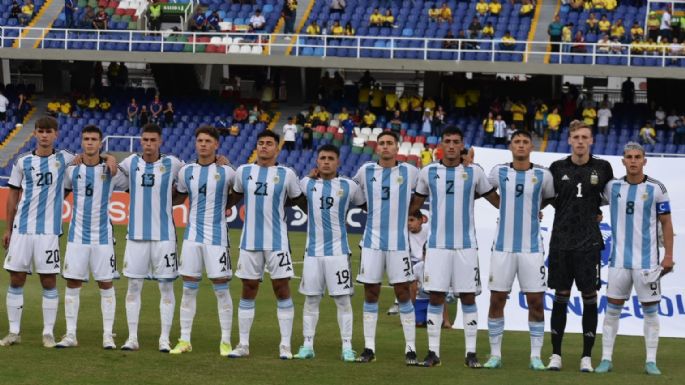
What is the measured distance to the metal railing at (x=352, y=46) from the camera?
39344mm

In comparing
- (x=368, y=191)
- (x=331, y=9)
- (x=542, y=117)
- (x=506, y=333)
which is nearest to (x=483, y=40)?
(x=542, y=117)

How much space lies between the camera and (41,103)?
146ft

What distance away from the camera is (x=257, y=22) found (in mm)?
42531

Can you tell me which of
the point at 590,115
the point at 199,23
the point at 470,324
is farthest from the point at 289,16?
the point at 470,324

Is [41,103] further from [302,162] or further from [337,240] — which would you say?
[337,240]

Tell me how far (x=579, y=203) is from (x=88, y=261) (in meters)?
5.08

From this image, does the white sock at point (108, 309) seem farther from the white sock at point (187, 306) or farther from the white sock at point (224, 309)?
the white sock at point (224, 309)

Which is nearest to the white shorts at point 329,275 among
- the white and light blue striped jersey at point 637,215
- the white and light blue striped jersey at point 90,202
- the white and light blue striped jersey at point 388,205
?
the white and light blue striped jersey at point 388,205

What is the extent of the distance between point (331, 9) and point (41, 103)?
A: 32.7 ft

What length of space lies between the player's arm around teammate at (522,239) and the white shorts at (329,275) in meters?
1.49

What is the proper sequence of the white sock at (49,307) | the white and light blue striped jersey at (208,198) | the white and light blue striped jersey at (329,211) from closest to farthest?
the white and light blue striped jersey at (329,211), the white and light blue striped jersey at (208,198), the white sock at (49,307)

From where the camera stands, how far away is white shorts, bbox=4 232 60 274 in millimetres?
14227

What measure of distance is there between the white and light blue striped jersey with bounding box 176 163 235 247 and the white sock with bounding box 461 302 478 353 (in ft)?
8.46

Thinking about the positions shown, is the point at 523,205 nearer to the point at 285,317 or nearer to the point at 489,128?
the point at 285,317
